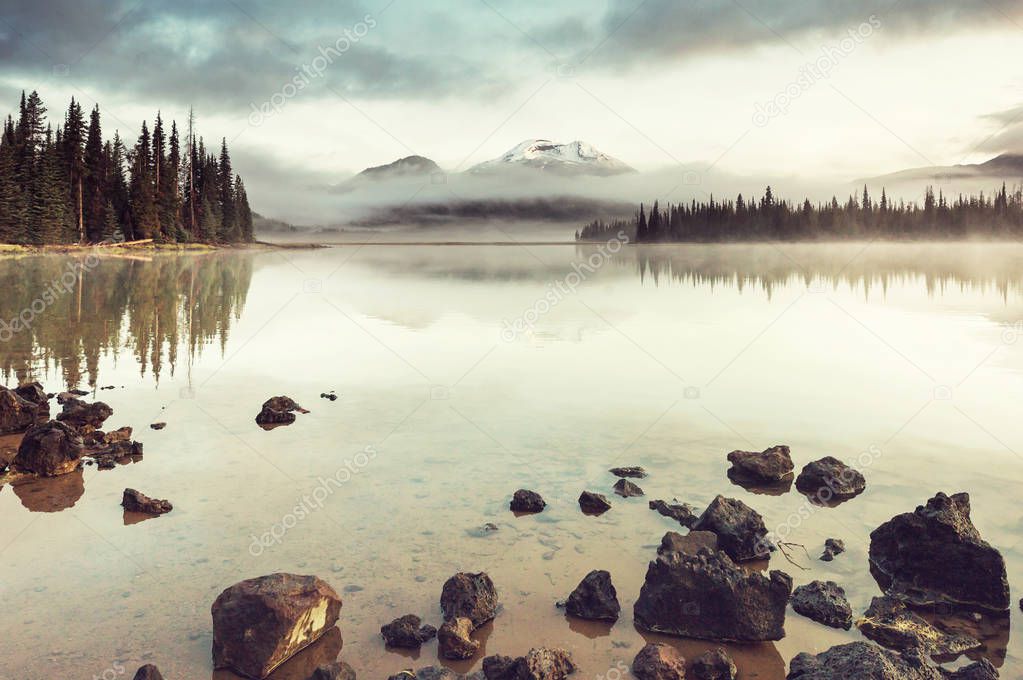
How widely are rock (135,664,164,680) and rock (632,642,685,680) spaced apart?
13.9ft

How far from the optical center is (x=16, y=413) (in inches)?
548

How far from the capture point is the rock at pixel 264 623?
6.36 metres

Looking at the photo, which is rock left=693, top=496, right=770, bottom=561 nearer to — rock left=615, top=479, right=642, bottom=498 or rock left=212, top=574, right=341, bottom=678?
rock left=615, top=479, right=642, bottom=498

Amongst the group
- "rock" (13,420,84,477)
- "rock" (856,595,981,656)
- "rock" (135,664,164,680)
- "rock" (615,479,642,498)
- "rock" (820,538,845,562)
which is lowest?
"rock" (856,595,981,656)

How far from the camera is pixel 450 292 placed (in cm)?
4850

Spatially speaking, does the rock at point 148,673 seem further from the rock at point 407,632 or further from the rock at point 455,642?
the rock at point 455,642

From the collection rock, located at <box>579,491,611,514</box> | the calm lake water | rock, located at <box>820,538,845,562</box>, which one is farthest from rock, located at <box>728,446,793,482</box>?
rock, located at <box>579,491,611,514</box>

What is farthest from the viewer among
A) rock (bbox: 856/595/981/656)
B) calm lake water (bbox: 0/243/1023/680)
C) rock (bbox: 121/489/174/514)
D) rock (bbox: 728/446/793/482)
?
rock (bbox: 728/446/793/482)

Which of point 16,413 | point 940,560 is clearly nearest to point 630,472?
point 940,560

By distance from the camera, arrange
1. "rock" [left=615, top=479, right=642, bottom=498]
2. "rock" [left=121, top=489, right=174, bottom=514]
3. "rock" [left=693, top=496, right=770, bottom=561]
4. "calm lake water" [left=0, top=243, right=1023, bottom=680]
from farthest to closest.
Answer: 1. "rock" [left=615, top=479, right=642, bottom=498]
2. "rock" [left=121, top=489, right=174, bottom=514]
3. "rock" [left=693, top=496, right=770, bottom=561]
4. "calm lake water" [left=0, top=243, right=1023, bottom=680]

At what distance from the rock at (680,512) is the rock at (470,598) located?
346 cm

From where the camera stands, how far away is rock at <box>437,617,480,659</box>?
6.59m

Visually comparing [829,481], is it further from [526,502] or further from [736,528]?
[526,502]

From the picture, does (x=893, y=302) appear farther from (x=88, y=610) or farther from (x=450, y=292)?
(x=88, y=610)
